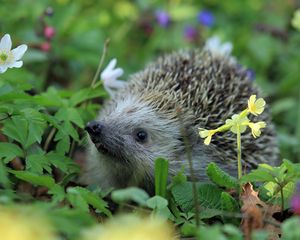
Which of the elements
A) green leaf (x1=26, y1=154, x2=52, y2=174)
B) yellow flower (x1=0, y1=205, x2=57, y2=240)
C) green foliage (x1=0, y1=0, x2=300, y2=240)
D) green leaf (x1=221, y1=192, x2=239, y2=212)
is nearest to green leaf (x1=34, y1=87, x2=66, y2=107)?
green foliage (x1=0, y1=0, x2=300, y2=240)

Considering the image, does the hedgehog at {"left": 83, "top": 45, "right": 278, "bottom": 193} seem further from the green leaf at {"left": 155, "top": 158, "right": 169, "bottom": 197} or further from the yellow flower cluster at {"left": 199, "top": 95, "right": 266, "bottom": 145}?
the yellow flower cluster at {"left": 199, "top": 95, "right": 266, "bottom": 145}

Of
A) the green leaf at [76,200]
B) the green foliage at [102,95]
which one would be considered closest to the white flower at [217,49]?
the green foliage at [102,95]

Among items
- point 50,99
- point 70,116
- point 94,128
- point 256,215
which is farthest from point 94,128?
point 256,215

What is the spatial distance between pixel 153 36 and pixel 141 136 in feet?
8.11

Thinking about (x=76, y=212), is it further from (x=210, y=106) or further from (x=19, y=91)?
(x=210, y=106)

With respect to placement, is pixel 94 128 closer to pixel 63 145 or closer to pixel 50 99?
pixel 63 145

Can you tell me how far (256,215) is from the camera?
7.41 feet

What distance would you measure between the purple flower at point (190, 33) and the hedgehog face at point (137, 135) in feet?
7.15

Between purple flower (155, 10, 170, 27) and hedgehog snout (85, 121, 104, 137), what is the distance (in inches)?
98.2

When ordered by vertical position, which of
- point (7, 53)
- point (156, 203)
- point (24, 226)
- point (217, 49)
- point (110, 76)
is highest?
point (217, 49)

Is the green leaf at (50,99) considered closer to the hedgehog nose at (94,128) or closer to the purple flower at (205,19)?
the hedgehog nose at (94,128)

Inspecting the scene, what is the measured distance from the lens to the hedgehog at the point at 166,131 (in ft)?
10.7

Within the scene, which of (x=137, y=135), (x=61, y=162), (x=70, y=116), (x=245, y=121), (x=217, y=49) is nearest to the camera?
(x=245, y=121)

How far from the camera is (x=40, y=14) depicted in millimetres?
4617
